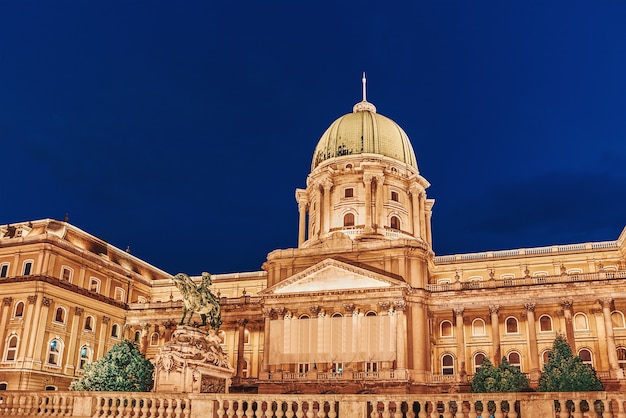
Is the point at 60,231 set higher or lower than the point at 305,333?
higher

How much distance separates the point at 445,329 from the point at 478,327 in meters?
3.21

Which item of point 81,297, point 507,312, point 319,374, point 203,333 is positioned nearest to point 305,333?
point 319,374

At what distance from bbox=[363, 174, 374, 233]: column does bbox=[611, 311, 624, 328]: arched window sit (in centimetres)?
2526

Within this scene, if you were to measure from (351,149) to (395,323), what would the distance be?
26689 mm

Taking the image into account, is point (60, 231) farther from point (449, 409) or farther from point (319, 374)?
point (449, 409)

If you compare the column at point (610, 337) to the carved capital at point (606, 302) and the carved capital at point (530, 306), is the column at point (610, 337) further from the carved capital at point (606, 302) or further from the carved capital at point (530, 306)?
the carved capital at point (530, 306)

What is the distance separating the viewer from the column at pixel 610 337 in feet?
176

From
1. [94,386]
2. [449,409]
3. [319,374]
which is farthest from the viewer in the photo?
[319,374]

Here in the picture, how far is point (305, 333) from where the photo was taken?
58719mm

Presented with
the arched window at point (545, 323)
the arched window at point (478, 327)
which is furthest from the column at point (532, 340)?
the arched window at point (478, 327)

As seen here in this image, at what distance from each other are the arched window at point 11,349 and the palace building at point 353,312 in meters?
0.13

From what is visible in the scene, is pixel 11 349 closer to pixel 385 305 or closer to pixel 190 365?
pixel 385 305

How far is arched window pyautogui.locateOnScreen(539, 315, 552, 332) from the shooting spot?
59781 mm

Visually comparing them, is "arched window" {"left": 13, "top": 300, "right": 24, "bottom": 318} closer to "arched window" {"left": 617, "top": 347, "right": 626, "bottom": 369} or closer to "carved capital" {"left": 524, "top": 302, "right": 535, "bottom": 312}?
"carved capital" {"left": 524, "top": 302, "right": 535, "bottom": 312}
